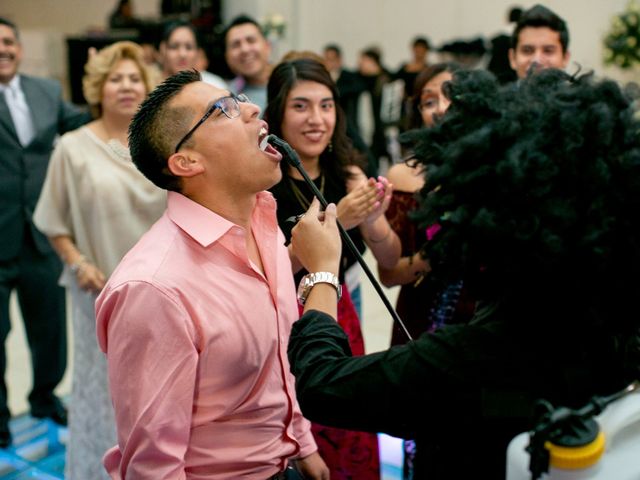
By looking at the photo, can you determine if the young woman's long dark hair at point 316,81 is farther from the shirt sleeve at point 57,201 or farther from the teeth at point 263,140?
the shirt sleeve at point 57,201

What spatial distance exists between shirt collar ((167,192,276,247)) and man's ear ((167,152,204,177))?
5 cm

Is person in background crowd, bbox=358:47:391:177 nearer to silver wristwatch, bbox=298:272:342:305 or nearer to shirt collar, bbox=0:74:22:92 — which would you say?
shirt collar, bbox=0:74:22:92

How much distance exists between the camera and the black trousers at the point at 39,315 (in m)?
3.17

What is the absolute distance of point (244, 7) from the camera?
9.93 meters

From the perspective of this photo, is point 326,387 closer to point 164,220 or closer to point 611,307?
point 611,307

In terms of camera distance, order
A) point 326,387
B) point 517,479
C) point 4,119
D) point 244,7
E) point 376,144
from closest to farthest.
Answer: point 517,479
point 326,387
point 4,119
point 376,144
point 244,7

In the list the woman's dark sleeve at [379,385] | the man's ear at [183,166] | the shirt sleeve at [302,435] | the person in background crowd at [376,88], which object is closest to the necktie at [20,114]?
the man's ear at [183,166]

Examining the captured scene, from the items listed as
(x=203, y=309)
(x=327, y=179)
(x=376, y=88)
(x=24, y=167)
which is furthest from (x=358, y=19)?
(x=203, y=309)

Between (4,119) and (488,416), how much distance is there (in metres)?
2.73

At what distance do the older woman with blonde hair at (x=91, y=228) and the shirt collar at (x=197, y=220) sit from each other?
3.68 ft

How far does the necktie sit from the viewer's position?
10.5 feet

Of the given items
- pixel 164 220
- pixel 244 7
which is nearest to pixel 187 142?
pixel 164 220

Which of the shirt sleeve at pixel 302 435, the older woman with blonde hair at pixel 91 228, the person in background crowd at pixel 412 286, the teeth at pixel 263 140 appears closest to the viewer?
the teeth at pixel 263 140

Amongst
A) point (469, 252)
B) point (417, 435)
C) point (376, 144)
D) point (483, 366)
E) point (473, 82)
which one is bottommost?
point (376, 144)
